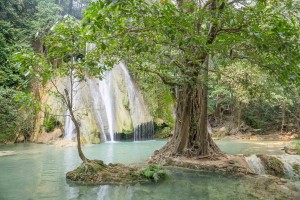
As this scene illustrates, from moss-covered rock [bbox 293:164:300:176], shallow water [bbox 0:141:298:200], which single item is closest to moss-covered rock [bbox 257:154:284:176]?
moss-covered rock [bbox 293:164:300:176]

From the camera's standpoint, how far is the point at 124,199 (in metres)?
5.98

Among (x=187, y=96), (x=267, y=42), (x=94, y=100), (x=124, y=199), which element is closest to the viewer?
(x=267, y=42)

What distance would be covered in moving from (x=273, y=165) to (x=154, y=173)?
3668mm

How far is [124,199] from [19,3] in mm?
20121

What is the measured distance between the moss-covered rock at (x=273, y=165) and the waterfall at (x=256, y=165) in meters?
0.12

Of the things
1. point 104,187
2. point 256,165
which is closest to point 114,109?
point 256,165

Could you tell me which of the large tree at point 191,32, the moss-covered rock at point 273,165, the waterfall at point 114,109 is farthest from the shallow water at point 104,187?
the waterfall at point 114,109

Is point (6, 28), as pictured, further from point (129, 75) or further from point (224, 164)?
point (224, 164)

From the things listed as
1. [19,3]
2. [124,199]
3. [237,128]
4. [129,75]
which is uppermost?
[19,3]

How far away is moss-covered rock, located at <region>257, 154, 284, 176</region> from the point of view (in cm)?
851

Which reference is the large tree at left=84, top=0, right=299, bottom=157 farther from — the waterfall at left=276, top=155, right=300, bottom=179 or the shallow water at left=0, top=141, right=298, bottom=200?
the waterfall at left=276, top=155, right=300, bottom=179

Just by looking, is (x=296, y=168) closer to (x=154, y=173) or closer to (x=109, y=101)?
(x=154, y=173)

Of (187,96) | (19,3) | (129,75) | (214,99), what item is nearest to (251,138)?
(214,99)

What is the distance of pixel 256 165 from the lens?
8867mm
